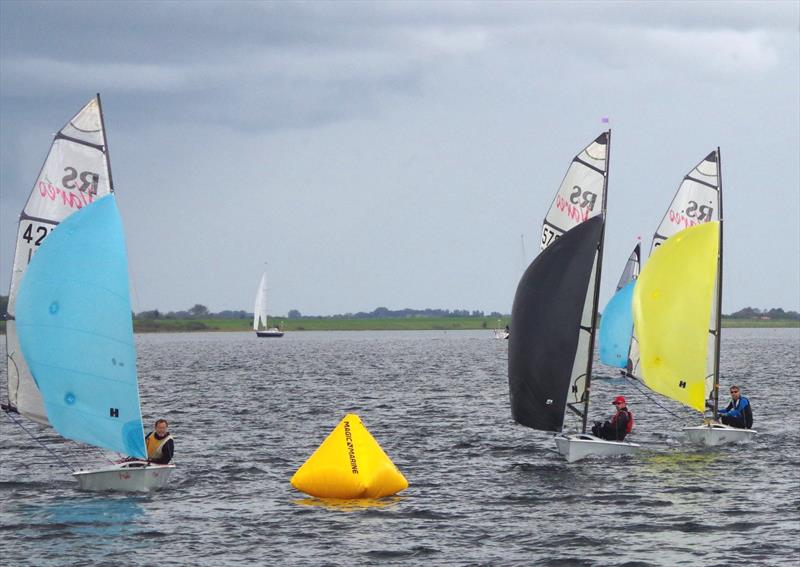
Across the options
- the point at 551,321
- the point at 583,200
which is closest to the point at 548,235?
the point at 583,200

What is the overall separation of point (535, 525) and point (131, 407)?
9.68 metres

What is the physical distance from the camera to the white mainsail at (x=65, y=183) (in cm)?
2741

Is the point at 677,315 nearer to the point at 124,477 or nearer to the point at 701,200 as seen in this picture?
the point at 701,200

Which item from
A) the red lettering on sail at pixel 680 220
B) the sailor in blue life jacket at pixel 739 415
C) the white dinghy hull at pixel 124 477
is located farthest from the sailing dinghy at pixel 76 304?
the red lettering on sail at pixel 680 220

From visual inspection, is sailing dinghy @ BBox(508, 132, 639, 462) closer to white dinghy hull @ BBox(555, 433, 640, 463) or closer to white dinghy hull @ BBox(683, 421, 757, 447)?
white dinghy hull @ BBox(555, 433, 640, 463)

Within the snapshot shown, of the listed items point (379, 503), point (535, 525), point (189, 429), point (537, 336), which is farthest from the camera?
point (189, 429)

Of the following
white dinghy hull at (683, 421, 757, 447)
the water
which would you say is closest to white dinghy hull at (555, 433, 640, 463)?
the water

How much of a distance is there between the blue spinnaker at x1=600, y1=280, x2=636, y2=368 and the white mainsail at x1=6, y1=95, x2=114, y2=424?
39.6 m

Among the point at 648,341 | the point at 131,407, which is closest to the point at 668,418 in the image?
the point at 648,341

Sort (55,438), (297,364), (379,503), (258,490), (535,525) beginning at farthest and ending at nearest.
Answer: (297,364) → (55,438) → (258,490) → (379,503) → (535,525)

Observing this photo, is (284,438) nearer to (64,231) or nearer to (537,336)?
(537,336)

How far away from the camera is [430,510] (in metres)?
28.5

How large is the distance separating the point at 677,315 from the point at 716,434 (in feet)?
13.1

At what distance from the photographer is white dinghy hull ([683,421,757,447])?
39125 millimetres
